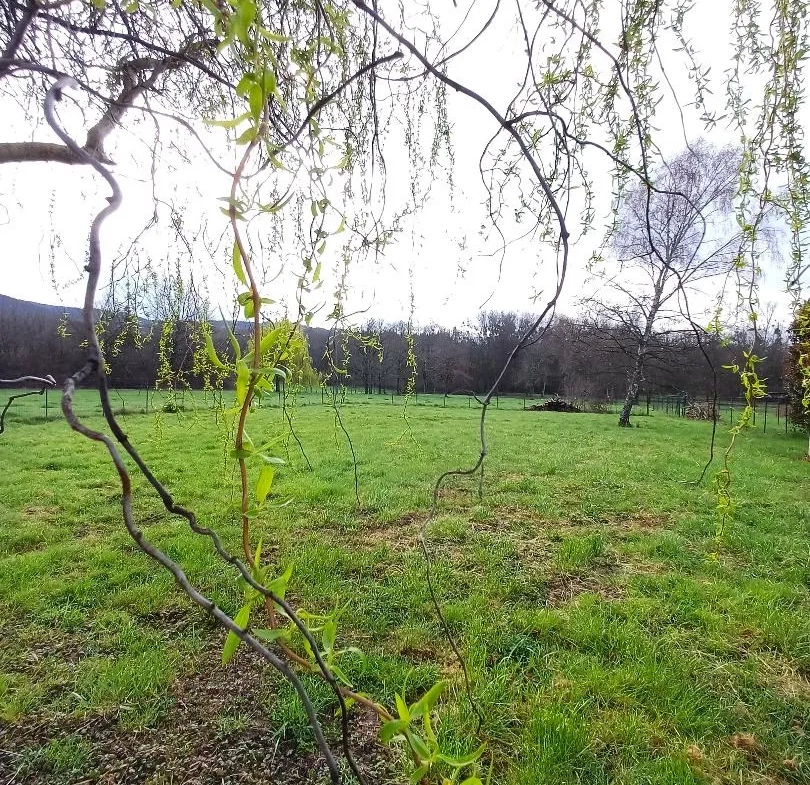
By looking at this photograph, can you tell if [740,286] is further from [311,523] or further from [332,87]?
[311,523]

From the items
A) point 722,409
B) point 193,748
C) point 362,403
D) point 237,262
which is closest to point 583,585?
point 193,748

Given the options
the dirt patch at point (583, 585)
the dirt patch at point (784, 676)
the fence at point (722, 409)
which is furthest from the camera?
the fence at point (722, 409)

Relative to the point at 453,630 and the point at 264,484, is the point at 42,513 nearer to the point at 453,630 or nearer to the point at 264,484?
the point at 453,630

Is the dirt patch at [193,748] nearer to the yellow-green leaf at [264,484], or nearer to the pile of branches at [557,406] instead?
the yellow-green leaf at [264,484]

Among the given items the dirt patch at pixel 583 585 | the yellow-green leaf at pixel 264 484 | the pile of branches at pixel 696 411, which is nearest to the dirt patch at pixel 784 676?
the dirt patch at pixel 583 585

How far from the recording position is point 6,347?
9.02 meters

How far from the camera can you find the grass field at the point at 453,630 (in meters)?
1.77

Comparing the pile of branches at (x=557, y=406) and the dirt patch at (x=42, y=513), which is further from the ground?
the pile of branches at (x=557, y=406)

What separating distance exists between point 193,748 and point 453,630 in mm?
1298

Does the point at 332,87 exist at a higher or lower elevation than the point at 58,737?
higher

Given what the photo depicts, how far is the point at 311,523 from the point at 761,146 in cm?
383

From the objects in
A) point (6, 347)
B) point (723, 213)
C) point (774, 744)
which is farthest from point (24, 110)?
point (6, 347)

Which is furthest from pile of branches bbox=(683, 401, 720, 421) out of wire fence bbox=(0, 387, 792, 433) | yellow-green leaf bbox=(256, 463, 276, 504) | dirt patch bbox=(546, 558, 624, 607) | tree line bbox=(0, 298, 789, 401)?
yellow-green leaf bbox=(256, 463, 276, 504)

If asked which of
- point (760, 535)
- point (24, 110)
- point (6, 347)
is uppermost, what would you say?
point (24, 110)
